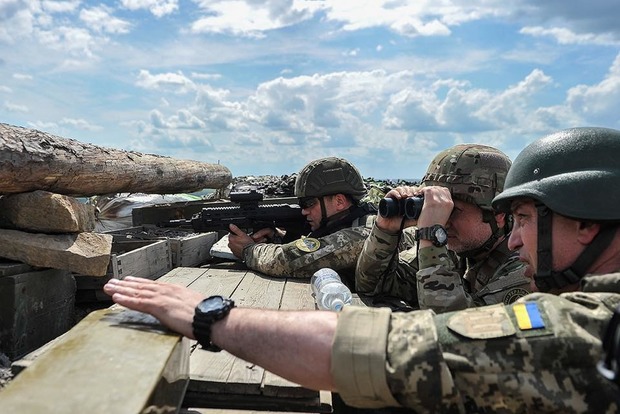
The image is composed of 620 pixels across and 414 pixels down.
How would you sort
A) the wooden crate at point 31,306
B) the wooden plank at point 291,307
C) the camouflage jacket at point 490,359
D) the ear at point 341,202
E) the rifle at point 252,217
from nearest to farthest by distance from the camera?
the camouflage jacket at point 490,359, the wooden plank at point 291,307, the wooden crate at point 31,306, the ear at point 341,202, the rifle at point 252,217

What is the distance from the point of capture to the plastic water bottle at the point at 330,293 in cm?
364

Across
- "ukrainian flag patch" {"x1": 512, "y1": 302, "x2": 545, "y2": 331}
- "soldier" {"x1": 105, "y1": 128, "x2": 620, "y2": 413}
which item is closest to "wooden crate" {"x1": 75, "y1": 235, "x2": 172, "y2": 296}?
"soldier" {"x1": 105, "y1": 128, "x2": 620, "y2": 413}

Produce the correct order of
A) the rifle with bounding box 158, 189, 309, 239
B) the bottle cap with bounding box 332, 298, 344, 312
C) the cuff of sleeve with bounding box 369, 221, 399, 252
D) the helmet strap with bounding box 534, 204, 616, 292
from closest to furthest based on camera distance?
→ 1. the helmet strap with bounding box 534, 204, 616, 292
2. the bottle cap with bounding box 332, 298, 344, 312
3. the cuff of sleeve with bounding box 369, 221, 399, 252
4. the rifle with bounding box 158, 189, 309, 239

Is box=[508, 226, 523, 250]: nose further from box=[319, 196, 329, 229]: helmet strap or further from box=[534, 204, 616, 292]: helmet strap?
box=[319, 196, 329, 229]: helmet strap

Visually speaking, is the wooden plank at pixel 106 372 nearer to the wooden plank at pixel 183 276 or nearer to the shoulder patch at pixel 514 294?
the shoulder patch at pixel 514 294

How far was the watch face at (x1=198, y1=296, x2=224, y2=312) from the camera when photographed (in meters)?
1.97

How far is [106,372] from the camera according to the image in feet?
5.25

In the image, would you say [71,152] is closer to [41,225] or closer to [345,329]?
[41,225]

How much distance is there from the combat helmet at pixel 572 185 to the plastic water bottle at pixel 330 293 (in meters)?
1.46

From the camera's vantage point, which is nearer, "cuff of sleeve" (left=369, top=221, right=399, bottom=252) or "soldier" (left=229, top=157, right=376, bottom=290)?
"cuff of sleeve" (left=369, top=221, right=399, bottom=252)

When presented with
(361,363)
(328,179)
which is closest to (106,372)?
(361,363)

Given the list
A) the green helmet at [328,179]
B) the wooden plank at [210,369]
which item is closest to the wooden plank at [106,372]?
the wooden plank at [210,369]

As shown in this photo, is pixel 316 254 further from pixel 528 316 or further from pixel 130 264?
pixel 528 316

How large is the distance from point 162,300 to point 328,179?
3.13 meters
